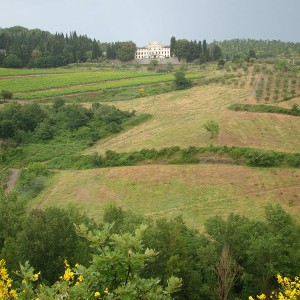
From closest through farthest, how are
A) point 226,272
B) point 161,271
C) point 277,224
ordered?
point 226,272 → point 161,271 → point 277,224

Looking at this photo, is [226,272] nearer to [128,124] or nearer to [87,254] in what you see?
[87,254]

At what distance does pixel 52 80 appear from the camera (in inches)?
2923

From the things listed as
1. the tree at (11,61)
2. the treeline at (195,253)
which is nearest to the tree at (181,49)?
the tree at (11,61)

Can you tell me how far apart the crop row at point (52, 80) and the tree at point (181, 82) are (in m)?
17.3

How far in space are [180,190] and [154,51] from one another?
361ft

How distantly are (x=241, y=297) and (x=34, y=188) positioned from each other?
22295 millimetres

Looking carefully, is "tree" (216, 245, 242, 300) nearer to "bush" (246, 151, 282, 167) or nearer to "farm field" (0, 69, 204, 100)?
"bush" (246, 151, 282, 167)

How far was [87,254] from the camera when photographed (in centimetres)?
1625

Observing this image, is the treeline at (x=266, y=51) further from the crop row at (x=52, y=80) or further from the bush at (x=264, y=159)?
the bush at (x=264, y=159)

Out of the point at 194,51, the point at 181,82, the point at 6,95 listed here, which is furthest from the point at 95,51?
the point at 6,95

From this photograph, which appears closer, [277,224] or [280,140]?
[277,224]

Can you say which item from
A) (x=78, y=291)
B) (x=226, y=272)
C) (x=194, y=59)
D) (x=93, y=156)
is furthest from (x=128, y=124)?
(x=194, y=59)

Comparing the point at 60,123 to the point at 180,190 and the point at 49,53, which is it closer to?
the point at 180,190

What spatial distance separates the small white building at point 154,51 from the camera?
5148 inches
